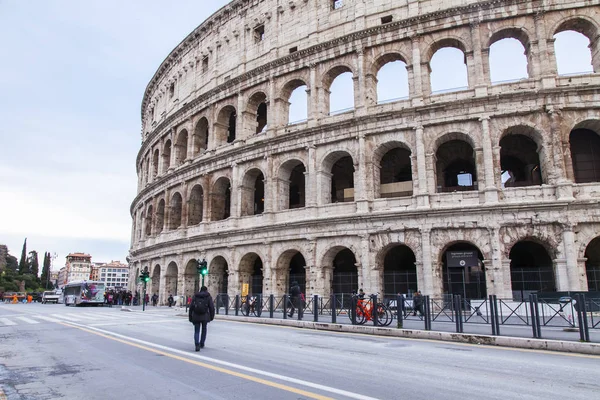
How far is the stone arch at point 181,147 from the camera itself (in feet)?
111

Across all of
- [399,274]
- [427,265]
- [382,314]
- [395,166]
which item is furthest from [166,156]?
[382,314]

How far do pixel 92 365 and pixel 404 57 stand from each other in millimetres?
20752

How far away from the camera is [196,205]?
31.6m

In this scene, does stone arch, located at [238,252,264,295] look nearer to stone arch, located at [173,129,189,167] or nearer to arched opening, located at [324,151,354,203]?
arched opening, located at [324,151,354,203]

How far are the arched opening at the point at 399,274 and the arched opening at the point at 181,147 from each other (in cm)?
1891

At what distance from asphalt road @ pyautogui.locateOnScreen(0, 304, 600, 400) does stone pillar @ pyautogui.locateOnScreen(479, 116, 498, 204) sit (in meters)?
10.8

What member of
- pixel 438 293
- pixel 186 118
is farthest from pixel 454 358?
pixel 186 118

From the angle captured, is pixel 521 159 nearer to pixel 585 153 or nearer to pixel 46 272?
pixel 585 153

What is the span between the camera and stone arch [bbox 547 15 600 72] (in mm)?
19562

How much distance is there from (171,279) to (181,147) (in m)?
10.7

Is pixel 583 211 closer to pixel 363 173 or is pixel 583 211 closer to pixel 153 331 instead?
pixel 363 173

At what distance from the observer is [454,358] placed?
26.3 feet

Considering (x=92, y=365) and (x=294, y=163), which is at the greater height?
(x=294, y=163)

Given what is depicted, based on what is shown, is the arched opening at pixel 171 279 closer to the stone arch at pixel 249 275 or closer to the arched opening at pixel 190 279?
the arched opening at pixel 190 279
